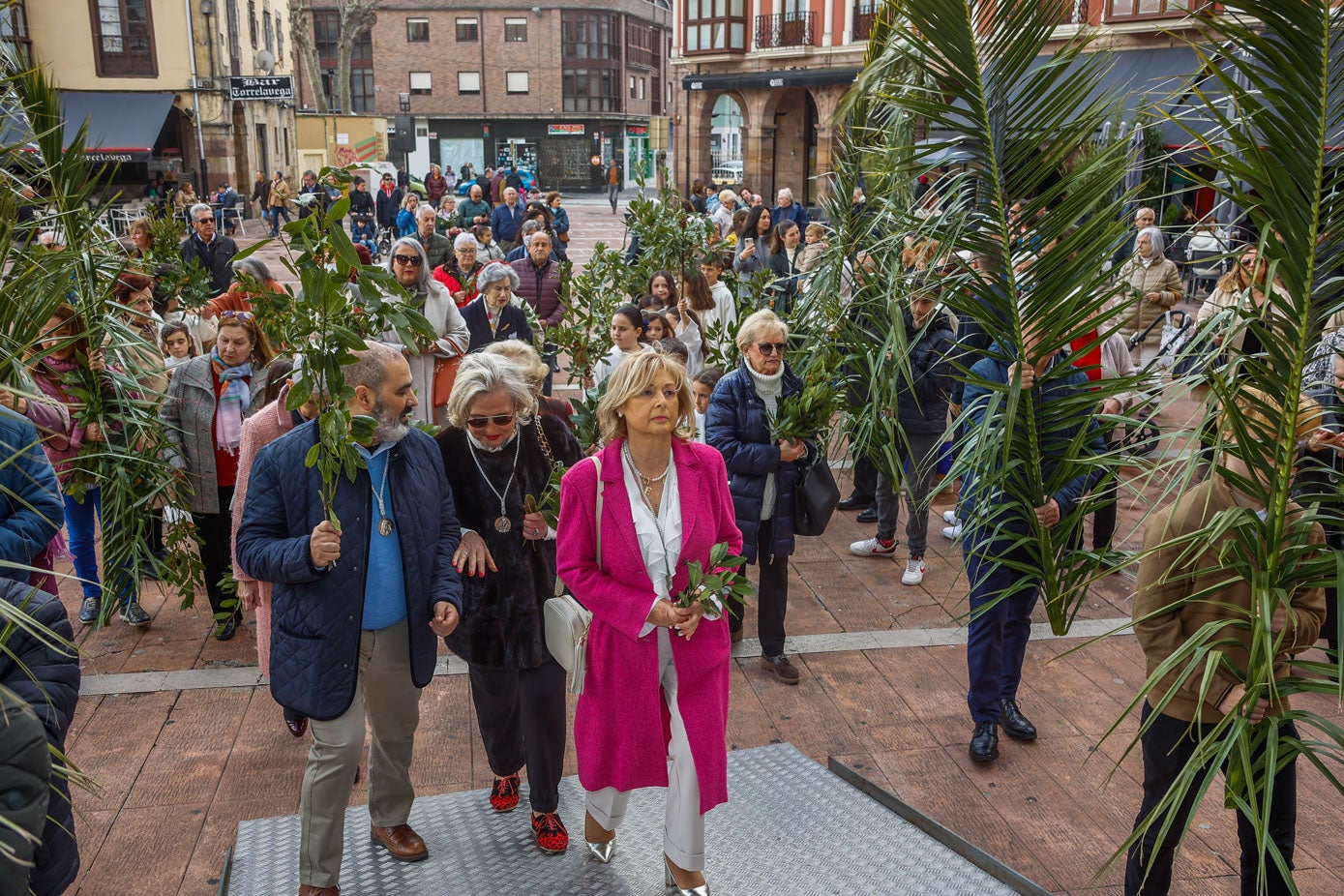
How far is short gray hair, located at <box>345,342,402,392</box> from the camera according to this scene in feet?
12.4

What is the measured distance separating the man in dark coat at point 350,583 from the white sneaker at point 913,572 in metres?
4.11

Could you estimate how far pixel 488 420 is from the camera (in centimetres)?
416

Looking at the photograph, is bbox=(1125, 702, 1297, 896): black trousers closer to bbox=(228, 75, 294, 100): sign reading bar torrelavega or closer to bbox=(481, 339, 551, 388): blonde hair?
bbox=(481, 339, 551, 388): blonde hair

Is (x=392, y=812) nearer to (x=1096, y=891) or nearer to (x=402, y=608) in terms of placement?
(x=402, y=608)

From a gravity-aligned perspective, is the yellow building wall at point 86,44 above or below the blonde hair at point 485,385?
above

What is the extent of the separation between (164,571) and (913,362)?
457cm

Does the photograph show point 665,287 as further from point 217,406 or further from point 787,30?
point 787,30

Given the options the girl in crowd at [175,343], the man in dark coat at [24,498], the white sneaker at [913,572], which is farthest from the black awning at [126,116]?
the man in dark coat at [24,498]

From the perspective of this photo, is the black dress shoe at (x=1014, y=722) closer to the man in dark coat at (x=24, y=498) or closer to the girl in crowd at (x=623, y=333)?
the girl in crowd at (x=623, y=333)

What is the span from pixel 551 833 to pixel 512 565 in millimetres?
1017

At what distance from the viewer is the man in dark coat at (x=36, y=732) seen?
7.38ft

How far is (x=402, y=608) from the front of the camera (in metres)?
3.89

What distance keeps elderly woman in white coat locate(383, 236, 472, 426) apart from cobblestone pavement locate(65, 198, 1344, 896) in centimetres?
187

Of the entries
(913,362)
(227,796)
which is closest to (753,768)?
(227,796)
